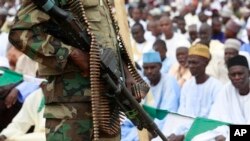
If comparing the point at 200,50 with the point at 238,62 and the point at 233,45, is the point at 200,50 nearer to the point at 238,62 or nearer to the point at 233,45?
the point at 238,62

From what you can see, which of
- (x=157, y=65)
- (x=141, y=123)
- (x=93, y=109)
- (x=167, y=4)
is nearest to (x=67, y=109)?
(x=93, y=109)

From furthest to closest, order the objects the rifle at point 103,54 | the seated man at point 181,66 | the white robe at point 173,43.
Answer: the white robe at point 173,43 → the seated man at point 181,66 → the rifle at point 103,54

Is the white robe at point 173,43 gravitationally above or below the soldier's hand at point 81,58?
above

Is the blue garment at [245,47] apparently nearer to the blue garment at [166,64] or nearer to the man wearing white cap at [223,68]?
the man wearing white cap at [223,68]

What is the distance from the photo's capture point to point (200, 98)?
773cm

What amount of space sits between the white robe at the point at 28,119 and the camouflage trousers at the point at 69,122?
3.04 metres

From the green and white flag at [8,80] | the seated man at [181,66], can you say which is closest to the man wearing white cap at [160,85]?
the seated man at [181,66]

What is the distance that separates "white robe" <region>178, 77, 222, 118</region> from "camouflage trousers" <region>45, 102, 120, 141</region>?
13.2 feet

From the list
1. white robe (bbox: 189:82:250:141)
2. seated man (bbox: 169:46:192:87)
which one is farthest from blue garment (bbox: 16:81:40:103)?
seated man (bbox: 169:46:192:87)

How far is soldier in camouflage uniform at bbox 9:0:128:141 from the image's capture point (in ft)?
11.6

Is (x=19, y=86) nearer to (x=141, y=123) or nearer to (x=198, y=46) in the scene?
(x=198, y=46)

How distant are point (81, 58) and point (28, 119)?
12.0 ft

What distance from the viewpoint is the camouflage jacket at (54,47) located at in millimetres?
3537

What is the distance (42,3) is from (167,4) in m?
18.5
